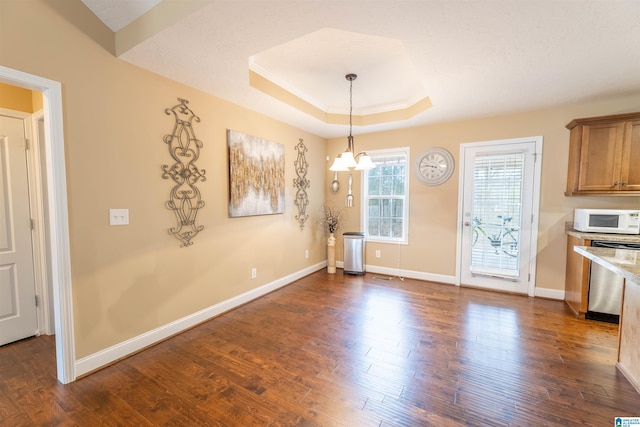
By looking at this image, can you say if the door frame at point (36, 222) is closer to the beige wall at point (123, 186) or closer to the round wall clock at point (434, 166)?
the beige wall at point (123, 186)

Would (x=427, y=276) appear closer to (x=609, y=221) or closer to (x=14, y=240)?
(x=609, y=221)

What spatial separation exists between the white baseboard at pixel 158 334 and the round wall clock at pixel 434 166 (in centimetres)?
284

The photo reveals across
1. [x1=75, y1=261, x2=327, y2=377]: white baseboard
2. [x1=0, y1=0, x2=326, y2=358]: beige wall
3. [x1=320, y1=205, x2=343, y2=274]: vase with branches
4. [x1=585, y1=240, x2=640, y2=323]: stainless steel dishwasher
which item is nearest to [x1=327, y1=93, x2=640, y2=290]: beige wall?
[x1=320, y1=205, x2=343, y2=274]: vase with branches

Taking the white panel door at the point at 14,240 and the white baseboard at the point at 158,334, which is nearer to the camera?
the white baseboard at the point at 158,334

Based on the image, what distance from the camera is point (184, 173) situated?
2.66 metres

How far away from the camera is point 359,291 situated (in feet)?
12.6

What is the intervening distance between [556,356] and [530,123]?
284cm

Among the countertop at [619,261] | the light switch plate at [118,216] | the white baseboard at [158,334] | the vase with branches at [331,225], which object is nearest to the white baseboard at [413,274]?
the vase with branches at [331,225]

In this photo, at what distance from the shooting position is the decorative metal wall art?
10.4ft

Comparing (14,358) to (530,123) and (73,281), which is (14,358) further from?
(530,123)

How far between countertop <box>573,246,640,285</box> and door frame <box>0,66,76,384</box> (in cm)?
348

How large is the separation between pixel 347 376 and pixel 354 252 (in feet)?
8.83

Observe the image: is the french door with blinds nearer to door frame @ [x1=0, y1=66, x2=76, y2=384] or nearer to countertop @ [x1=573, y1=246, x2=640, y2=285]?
countertop @ [x1=573, y1=246, x2=640, y2=285]

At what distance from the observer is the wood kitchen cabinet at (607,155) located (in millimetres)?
2906
